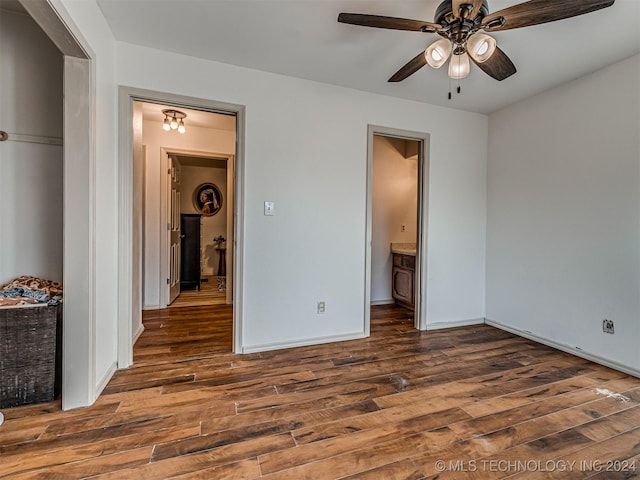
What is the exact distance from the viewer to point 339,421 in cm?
174

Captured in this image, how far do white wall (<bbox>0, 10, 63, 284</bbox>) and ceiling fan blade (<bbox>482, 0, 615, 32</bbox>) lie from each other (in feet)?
8.92

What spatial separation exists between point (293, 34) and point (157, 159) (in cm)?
264

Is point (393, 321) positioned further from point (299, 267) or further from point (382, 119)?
point (382, 119)

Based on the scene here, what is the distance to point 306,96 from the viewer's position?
9.20ft

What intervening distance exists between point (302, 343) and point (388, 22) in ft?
8.16

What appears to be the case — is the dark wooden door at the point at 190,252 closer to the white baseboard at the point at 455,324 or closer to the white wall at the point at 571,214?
the white baseboard at the point at 455,324

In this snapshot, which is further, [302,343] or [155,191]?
[155,191]

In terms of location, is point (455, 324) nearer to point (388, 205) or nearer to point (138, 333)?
point (388, 205)

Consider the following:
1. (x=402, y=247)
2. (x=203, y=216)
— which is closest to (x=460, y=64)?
(x=402, y=247)

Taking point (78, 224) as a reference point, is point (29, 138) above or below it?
above

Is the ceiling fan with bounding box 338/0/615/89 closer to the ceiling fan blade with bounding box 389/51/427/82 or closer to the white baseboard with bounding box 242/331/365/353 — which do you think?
the ceiling fan blade with bounding box 389/51/427/82

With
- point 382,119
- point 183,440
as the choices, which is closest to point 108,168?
point 183,440

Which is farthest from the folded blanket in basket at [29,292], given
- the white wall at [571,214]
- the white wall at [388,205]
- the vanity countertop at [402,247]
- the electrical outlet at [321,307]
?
the white wall at [571,214]

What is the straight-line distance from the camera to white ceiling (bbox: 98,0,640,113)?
1885mm
